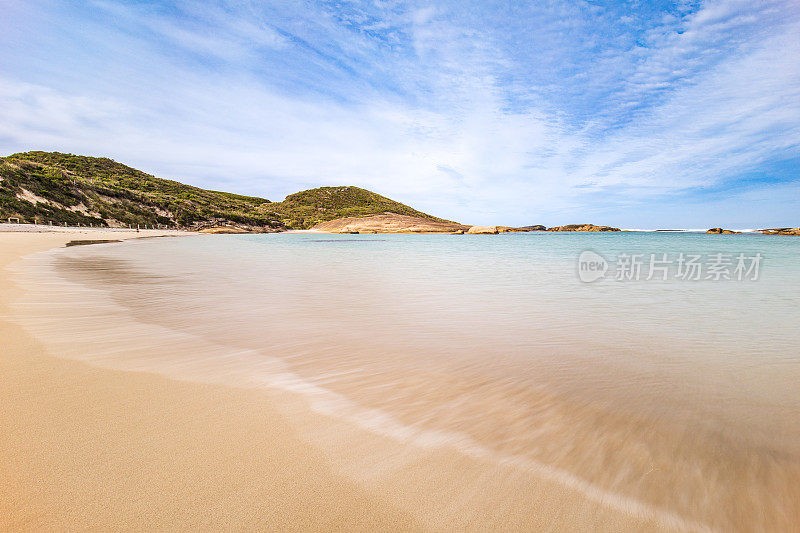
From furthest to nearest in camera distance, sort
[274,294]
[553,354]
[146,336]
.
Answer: [274,294]
[146,336]
[553,354]

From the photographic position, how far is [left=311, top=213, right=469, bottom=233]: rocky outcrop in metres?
94.0

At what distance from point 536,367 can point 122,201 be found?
79.7 meters

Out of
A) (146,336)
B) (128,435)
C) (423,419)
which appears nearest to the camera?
(128,435)

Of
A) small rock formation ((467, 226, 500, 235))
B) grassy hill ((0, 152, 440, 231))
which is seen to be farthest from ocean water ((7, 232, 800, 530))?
small rock formation ((467, 226, 500, 235))

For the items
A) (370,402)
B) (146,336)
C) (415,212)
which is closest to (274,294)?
(146,336)

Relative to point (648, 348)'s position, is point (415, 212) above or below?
above

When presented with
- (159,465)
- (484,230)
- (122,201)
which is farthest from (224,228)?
(159,465)

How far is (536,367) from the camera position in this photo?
3404 millimetres

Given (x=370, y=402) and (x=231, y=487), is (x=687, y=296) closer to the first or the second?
(x=370, y=402)

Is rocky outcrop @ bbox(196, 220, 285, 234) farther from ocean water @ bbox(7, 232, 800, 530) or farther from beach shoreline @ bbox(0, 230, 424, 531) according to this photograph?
beach shoreline @ bbox(0, 230, 424, 531)

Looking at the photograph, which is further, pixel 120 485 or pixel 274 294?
pixel 274 294

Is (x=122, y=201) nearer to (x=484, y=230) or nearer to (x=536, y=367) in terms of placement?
(x=484, y=230)

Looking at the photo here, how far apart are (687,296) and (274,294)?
827 centimetres

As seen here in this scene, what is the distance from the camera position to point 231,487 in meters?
1.63
